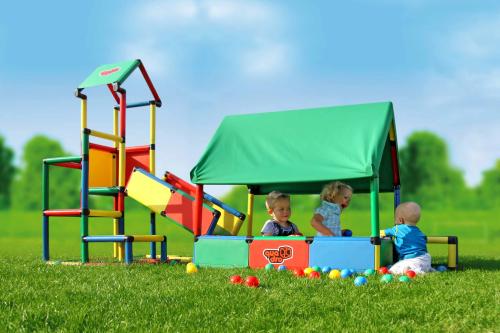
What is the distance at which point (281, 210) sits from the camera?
342 inches

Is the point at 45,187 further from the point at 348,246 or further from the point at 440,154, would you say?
the point at 440,154

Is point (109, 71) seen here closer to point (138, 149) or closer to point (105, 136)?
point (105, 136)

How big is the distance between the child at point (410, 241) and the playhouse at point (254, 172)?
182mm

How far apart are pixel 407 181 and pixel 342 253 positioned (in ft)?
117

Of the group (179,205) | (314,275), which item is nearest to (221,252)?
(179,205)

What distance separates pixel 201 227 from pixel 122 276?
2237 millimetres

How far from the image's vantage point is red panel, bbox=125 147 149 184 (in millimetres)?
10555

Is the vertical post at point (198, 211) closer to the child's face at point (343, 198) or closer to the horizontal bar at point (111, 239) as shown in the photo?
the horizontal bar at point (111, 239)

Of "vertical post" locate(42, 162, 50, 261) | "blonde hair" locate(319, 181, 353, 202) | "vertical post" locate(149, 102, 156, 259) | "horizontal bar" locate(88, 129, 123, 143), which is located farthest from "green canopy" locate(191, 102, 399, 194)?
"vertical post" locate(42, 162, 50, 261)

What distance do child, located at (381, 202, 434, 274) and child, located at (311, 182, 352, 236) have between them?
0.84m

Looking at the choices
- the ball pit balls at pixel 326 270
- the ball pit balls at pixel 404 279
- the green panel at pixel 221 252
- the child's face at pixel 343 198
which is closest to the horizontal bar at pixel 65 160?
the green panel at pixel 221 252

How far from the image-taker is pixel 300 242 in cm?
760

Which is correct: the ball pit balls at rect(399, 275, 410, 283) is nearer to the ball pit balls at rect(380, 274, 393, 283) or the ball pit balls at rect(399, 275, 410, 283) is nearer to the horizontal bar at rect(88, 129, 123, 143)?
the ball pit balls at rect(380, 274, 393, 283)

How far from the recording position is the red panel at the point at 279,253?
299 inches
